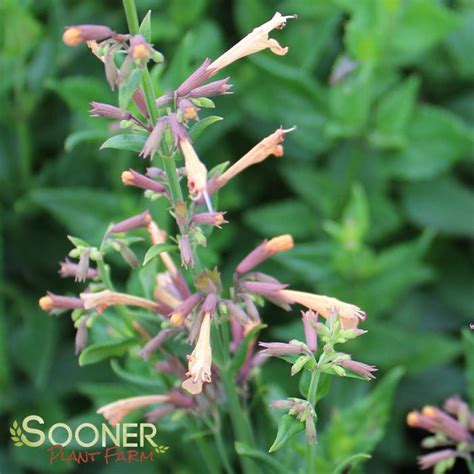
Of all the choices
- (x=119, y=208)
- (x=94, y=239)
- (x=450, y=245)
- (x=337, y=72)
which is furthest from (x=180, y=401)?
(x=450, y=245)

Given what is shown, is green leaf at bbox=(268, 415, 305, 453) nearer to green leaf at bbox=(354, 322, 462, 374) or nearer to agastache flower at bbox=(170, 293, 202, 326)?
agastache flower at bbox=(170, 293, 202, 326)

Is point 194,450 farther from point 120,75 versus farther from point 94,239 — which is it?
point 120,75

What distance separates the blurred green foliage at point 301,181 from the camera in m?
2.29

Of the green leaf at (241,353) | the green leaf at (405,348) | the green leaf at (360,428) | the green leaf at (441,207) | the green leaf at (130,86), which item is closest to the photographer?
the green leaf at (130,86)

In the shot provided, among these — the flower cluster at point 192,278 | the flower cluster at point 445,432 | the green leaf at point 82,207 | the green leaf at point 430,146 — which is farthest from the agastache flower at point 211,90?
the green leaf at point 430,146

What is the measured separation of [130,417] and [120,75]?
45.4 inches

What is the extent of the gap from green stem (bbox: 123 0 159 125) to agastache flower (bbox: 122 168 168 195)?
9cm

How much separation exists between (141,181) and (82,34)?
0.23m

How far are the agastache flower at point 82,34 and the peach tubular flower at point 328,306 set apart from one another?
474mm

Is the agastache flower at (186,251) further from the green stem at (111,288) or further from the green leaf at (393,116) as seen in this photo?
the green leaf at (393,116)

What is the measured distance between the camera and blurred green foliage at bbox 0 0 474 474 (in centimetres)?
229

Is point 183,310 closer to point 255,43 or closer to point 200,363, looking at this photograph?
point 200,363

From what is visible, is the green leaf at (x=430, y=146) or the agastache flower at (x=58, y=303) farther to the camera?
the green leaf at (x=430, y=146)

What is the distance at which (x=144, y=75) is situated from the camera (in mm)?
1107
